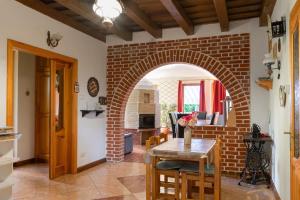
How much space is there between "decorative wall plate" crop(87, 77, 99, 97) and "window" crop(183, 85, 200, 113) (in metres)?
6.25

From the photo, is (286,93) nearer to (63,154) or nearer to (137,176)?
(137,176)

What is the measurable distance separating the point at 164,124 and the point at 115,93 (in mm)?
5644

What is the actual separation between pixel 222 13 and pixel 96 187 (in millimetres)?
3176

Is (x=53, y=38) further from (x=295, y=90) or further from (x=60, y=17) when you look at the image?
(x=295, y=90)

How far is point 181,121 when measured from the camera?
327cm

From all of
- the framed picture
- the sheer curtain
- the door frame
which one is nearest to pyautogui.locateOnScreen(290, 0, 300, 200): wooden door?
the door frame

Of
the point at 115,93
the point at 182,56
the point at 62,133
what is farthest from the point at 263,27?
the point at 62,133

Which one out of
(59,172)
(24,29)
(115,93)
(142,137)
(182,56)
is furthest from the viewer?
(142,137)

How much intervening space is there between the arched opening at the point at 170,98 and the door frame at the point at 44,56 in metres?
3.64

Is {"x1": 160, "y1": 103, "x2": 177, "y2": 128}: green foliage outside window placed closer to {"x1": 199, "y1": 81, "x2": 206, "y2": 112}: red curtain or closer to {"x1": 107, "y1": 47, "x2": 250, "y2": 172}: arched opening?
{"x1": 199, "y1": 81, "x2": 206, "y2": 112}: red curtain

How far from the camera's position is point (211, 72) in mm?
4727

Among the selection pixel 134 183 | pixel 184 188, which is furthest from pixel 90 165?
pixel 184 188

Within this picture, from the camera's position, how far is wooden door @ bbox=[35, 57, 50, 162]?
18.4 feet

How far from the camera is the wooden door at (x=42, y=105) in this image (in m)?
5.62
